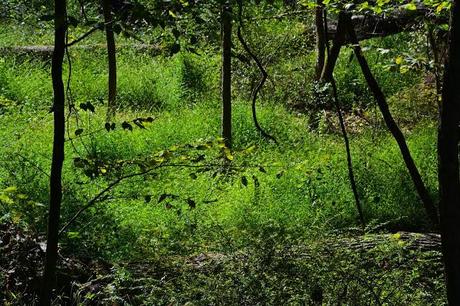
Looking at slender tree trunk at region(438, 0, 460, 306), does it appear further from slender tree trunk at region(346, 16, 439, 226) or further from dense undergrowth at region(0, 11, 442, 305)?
slender tree trunk at region(346, 16, 439, 226)

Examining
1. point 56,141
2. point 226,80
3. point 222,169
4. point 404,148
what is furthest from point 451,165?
point 226,80

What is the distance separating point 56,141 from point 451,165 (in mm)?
1210

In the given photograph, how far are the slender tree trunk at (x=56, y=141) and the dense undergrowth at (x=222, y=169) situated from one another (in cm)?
56

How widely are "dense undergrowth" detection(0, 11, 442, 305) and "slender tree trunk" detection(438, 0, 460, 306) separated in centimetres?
106

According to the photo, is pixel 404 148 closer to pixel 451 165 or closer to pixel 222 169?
pixel 222 169

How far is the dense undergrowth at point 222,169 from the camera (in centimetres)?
320

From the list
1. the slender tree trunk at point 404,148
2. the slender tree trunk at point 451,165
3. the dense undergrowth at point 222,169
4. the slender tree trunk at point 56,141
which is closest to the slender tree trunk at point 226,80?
the dense undergrowth at point 222,169

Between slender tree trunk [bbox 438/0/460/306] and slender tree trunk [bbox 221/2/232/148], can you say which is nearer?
slender tree trunk [bbox 438/0/460/306]

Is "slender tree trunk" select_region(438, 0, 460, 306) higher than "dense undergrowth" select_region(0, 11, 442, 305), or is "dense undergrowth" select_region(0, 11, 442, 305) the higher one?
"slender tree trunk" select_region(438, 0, 460, 306)

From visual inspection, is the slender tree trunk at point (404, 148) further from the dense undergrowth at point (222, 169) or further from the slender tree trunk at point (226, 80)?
the slender tree trunk at point (226, 80)

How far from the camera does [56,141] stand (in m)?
2.18

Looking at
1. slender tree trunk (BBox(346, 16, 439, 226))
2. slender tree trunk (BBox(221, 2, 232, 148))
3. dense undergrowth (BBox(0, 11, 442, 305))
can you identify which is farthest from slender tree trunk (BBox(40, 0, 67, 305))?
slender tree trunk (BBox(221, 2, 232, 148))

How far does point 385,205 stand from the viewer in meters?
6.32

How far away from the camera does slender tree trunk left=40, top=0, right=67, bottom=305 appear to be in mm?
2121
